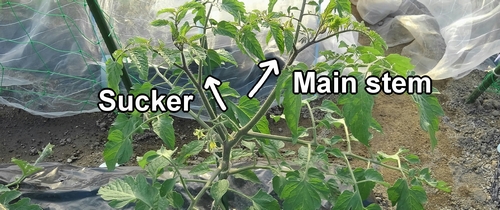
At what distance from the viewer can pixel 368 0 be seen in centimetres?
328

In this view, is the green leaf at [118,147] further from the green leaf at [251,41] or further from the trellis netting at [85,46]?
the trellis netting at [85,46]

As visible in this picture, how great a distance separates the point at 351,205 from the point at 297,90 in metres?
0.34

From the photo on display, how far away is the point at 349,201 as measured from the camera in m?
1.00

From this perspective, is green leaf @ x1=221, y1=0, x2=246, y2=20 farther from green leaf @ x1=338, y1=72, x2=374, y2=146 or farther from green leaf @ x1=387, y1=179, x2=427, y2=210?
green leaf @ x1=387, y1=179, x2=427, y2=210

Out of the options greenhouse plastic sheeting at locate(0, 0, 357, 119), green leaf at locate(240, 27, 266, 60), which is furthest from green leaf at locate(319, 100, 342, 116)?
greenhouse plastic sheeting at locate(0, 0, 357, 119)

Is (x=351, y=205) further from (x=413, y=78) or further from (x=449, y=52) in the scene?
(x=449, y=52)

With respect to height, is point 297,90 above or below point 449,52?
above

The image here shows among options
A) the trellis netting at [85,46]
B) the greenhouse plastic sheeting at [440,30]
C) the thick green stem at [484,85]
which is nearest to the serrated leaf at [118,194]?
the trellis netting at [85,46]

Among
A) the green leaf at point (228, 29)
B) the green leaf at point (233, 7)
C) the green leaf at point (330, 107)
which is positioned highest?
the green leaf at point (233, 7)

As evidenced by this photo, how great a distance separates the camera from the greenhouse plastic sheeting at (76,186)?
165 centimetres

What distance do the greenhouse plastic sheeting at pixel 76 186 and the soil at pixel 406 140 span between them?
0.48 m

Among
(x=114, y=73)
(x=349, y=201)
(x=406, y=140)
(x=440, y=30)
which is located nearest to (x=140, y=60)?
(x=114, y=73)

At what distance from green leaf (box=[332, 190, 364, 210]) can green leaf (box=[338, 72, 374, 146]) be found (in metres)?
0.27

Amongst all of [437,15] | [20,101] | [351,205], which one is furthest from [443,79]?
[20,101]
